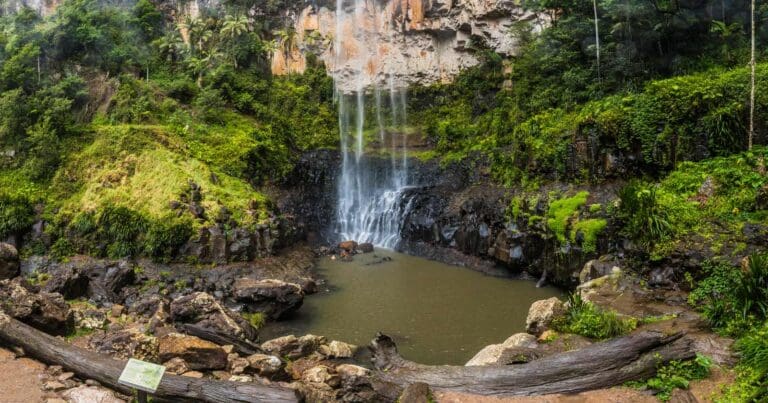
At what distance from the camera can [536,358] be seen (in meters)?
8.13

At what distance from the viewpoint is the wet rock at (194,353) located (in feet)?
26.4

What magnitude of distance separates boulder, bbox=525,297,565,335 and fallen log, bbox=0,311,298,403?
18.4ft

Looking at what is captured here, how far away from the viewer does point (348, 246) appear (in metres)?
19.9

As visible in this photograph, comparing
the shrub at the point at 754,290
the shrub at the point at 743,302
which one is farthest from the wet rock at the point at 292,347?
the shrub at the point at 754,290

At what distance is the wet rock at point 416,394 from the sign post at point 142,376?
129 inches

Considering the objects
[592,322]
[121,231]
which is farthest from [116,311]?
[592,322]

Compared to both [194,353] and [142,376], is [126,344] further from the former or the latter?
[142,376]

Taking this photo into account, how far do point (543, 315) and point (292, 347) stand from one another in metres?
5.35

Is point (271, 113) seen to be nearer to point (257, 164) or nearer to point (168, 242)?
point (257, 164)

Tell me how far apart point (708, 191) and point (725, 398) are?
25.4 feet

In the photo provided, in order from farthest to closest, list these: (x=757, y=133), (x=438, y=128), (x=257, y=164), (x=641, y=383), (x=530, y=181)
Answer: (x=438, y=128) < (x=257, y=164) < (x=530, y=181) < (x=757, y=133) < (x=641, y=383)

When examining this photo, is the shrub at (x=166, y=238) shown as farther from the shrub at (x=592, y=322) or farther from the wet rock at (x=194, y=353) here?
the shrub at (x=592, y=322)

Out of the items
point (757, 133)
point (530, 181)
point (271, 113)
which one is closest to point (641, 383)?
point (757, 133)

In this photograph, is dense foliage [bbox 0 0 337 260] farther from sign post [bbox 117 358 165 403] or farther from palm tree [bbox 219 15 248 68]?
sign post [bbox 117 358 165 403]
